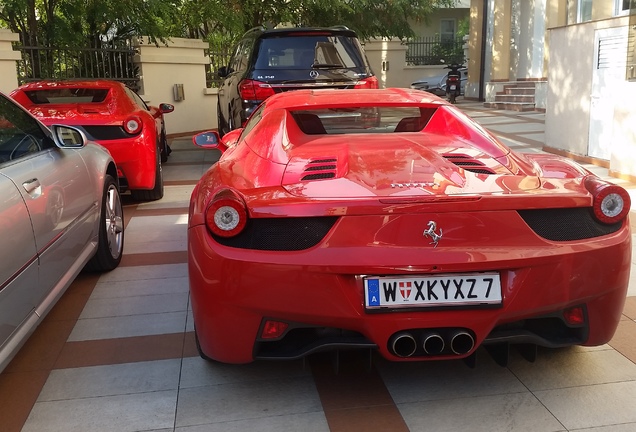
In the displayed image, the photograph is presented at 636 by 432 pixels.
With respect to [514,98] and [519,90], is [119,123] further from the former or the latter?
[519,90]

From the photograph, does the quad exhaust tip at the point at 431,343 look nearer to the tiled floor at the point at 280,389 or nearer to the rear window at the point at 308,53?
the tiled floor at the point at 280,389

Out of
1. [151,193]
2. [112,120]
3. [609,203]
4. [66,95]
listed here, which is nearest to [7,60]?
[66,95]

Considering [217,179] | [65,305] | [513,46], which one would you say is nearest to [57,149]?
[65,305]

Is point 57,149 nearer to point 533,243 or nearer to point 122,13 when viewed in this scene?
point 533,243

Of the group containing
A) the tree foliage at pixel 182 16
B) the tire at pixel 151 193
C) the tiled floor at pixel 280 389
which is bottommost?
the tiled floor at pixel 280 389

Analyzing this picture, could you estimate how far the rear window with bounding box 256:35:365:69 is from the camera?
833 cm

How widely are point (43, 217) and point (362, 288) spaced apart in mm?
1787

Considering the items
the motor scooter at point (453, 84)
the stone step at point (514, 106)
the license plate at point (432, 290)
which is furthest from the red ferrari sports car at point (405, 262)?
the motor scooter at point (453, 84)

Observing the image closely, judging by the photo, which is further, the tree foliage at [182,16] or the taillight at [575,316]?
the tree foliage at [182,16]

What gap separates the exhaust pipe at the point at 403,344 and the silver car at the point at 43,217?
1.65m

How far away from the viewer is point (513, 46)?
Answer: 66.1ft

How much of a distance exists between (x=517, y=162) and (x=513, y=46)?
18293 millimetres

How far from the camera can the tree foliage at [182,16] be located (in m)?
11.5

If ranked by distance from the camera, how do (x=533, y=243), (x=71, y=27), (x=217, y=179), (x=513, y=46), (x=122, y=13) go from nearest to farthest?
(x=533, y=243) → (x=217, y=179) → (x=122, y=13) → (x=71, y=27) → (x=513, y=46)
